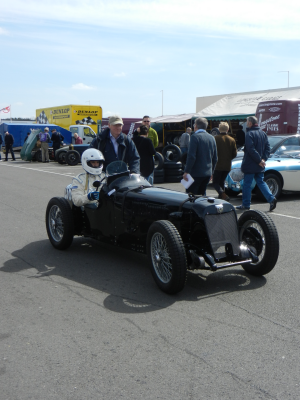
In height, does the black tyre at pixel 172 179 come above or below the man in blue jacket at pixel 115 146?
below

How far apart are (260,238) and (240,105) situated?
67.5 feet

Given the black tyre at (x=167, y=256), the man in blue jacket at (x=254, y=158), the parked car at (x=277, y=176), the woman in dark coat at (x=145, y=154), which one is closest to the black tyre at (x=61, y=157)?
the parked car at (x=277, y=176)

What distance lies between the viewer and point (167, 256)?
15.1 ft

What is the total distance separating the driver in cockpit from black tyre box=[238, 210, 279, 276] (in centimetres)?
193

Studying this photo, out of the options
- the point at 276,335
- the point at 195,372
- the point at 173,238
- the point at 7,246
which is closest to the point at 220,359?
the point at 195,372

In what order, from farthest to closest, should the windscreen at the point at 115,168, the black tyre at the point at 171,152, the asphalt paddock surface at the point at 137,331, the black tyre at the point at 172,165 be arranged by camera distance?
1. the black tyre at the point at 171,152
2. the black tyre at the point at 172,165
3. the windscreen at the point at 115,168
4. the asphalt paddock surface at the point at 137,331

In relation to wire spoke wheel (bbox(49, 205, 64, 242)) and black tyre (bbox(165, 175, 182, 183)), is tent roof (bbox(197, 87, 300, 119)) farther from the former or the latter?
wire spoke wheel (bbox(49, 205, 64, 242))

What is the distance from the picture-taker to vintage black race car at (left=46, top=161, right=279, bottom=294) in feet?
15.0

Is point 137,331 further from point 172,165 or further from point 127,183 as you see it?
point 172,165

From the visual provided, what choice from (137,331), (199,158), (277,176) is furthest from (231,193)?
(137,331)

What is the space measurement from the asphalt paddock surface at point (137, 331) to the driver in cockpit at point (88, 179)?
0.73m

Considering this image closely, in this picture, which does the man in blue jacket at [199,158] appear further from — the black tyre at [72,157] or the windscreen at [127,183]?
the black tyre at [72,157]

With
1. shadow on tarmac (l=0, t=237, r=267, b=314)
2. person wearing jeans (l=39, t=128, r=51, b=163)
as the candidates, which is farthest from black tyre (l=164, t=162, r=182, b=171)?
person wearing jeans (l=39, t=128, r=51, b=163)

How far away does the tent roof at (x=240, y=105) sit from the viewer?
22859 millimetres
